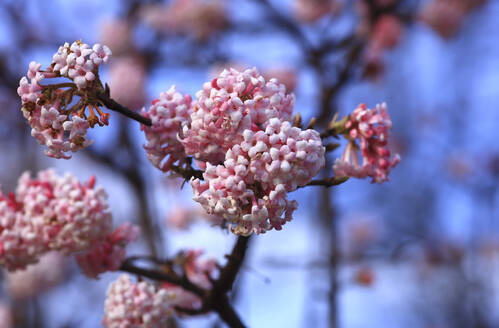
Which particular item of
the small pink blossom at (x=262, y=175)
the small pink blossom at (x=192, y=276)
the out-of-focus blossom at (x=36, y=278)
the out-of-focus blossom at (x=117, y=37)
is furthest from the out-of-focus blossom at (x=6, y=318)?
the small pink blossom at (x=262, y=175)

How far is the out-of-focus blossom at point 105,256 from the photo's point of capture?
166 centimetres

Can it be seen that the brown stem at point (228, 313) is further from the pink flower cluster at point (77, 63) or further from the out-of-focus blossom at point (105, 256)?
the pink flower cluster at point (77, 63)

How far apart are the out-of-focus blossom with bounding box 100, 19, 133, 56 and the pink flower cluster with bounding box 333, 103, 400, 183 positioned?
4.95 meters

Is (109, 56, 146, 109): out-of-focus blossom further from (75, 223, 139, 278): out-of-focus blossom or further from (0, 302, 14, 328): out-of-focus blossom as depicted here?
(75, 223, 139, 278): out-of-focus blossom

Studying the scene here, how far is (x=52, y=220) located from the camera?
160cm

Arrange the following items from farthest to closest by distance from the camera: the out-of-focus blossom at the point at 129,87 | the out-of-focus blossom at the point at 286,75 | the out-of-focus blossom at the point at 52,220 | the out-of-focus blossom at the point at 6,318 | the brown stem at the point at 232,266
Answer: the out-of-focus blossom at the point at 286,75, the out-of-focus blossom at the point at 129,87, the out-of-focus blossom at the point at 6,318, the out-of-focus blossom at the point at 52,220, the brown stem at the point at 232,266

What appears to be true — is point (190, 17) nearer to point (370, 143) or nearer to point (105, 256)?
point (105, 256)

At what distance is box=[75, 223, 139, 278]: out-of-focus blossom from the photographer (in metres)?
1.66

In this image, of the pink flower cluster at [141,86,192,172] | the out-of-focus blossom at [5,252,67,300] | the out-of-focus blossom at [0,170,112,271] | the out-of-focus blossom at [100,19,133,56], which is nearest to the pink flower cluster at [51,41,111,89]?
the pink flower cluster at [141,86,192,172]

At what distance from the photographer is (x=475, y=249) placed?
243 inches

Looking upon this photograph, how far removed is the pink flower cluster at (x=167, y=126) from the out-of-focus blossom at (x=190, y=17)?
167 inches

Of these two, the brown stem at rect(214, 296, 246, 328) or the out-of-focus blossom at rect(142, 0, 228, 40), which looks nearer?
the brown stem at rect(214, 296, 246, 328)

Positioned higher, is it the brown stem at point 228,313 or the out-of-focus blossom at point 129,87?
the out-of-focus blossom at point 129,87

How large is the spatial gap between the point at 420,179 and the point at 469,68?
271 centimetres
